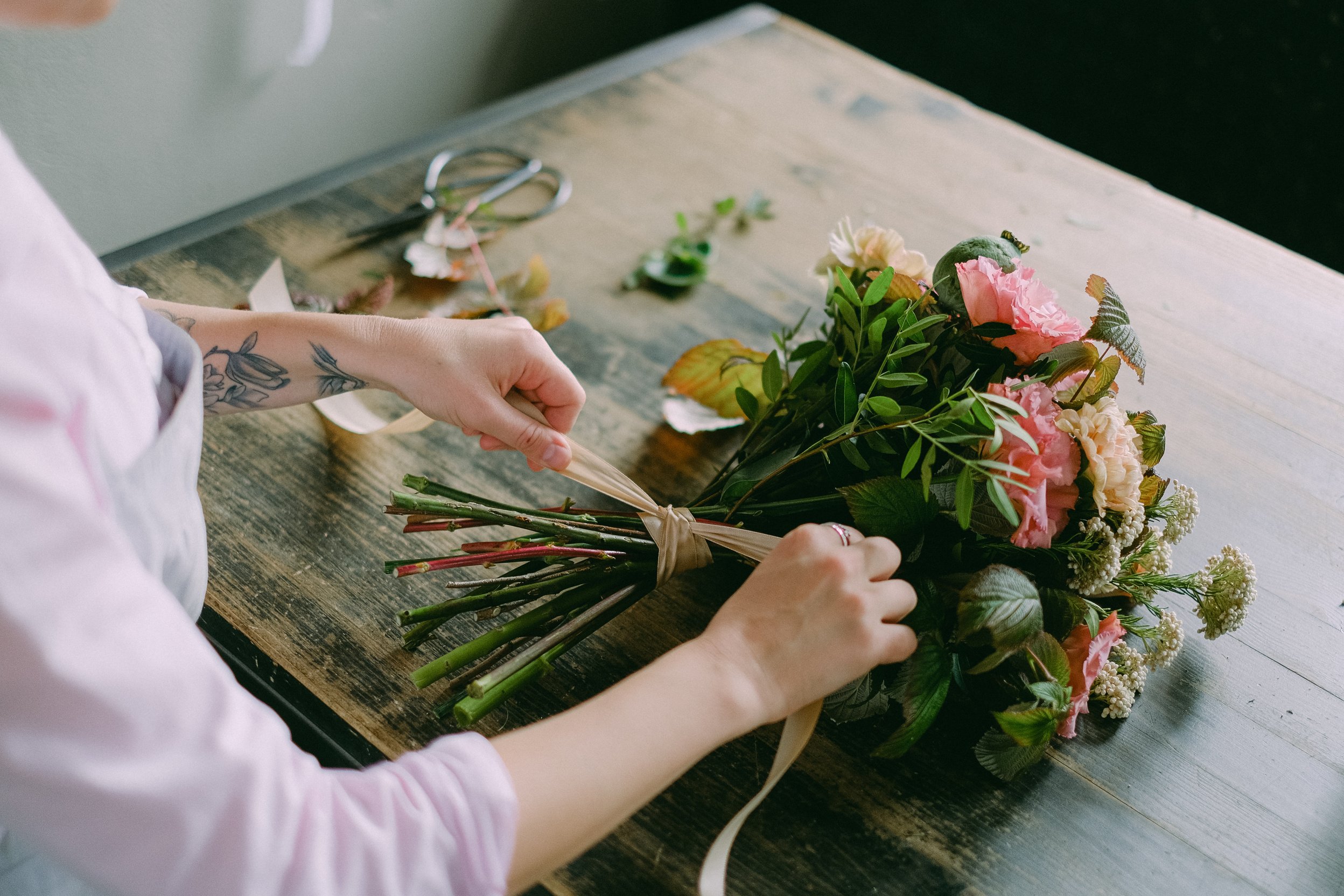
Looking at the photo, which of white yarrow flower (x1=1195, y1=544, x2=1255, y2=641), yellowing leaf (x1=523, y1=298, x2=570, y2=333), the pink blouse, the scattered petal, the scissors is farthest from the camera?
the scissors

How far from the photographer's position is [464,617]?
30.4 inches

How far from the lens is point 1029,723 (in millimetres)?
614

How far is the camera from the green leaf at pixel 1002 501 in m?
0.59

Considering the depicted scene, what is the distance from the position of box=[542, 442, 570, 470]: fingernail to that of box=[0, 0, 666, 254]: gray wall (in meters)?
1.11

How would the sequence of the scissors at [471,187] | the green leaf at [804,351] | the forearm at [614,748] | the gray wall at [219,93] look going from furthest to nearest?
the gray wall at [219,93] < the scissors at [471,187] < the green leaf at [804,351] < the forearm at [614,748]

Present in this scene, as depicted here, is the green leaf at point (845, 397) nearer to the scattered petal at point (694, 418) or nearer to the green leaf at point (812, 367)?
the green leaf at point (812, 367)

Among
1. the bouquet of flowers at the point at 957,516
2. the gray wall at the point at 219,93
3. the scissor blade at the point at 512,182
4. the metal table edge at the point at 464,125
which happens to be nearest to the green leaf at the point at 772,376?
the bouquet of flowers at the point at 957,516

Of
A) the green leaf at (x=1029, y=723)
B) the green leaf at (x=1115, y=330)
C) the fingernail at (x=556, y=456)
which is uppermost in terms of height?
the green leaf at (x=1115, y=330)

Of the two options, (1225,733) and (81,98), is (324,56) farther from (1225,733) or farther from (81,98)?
(1225,733)

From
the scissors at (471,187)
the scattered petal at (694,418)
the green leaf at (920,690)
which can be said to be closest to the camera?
the green leaf at (920,690)

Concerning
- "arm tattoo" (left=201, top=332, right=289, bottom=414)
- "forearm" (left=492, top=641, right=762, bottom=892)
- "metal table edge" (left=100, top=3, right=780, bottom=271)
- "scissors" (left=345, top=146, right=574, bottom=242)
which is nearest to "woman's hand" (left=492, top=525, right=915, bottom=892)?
"forearm" (left=492, top=641, right=762, bottom=892)

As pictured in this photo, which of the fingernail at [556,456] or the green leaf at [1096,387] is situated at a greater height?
the green leaf at [1096,387]

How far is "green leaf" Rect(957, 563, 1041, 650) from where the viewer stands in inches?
23.3

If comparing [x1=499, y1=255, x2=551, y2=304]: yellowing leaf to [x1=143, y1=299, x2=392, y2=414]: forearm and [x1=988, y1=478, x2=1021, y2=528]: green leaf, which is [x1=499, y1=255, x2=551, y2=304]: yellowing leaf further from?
[x1=988, y1=478, x2=1021, y2=528]: green leaf
